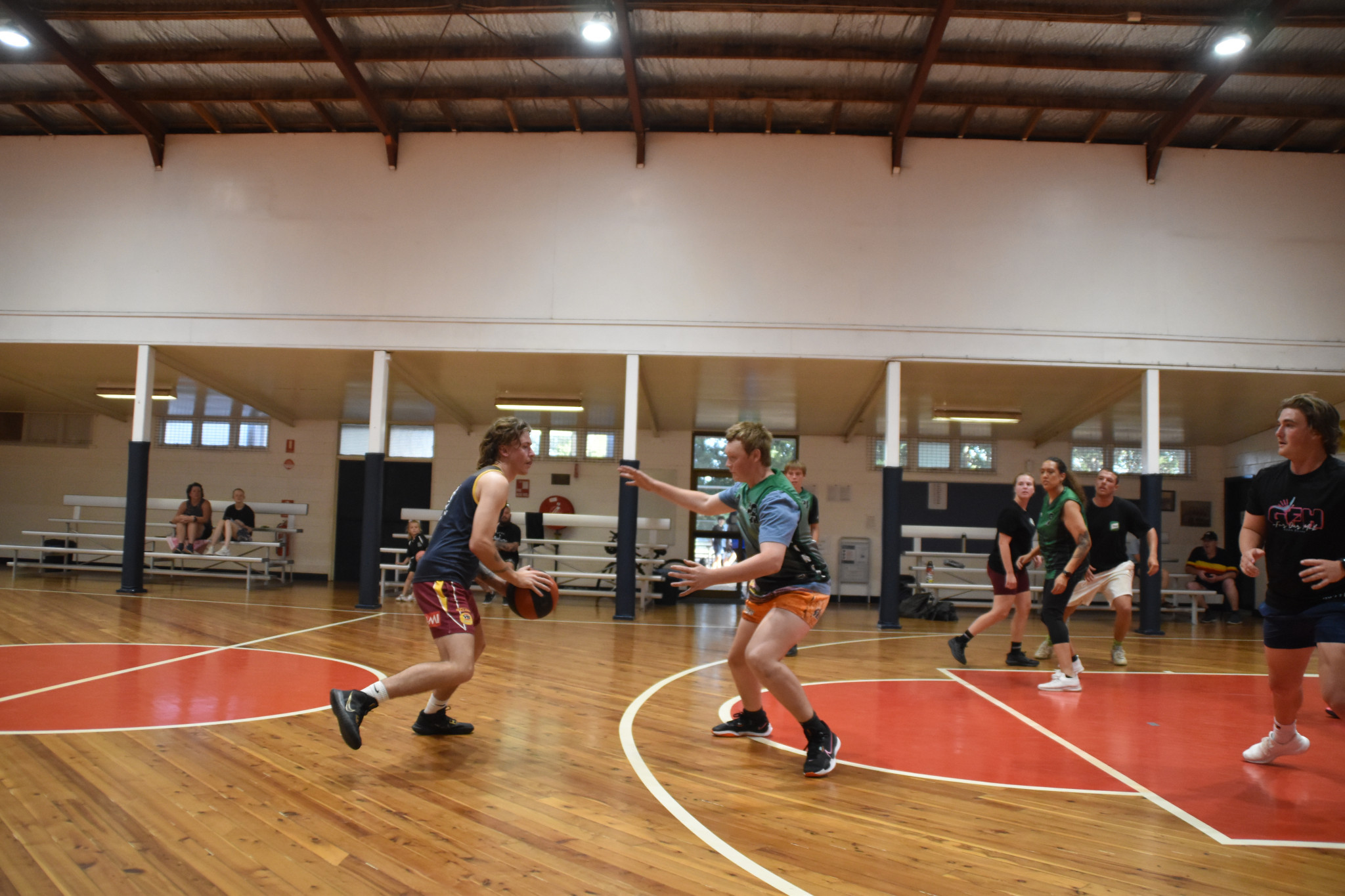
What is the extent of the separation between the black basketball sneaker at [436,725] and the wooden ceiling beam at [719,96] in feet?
31.9

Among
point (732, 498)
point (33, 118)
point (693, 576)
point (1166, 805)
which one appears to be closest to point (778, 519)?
point (732, 498)

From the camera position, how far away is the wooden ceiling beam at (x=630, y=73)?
1034cm

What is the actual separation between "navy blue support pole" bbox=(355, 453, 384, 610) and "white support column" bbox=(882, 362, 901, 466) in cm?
727

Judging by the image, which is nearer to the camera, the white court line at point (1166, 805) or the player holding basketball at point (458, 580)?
the white court line at point (1166, 805)

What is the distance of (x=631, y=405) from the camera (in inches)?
462

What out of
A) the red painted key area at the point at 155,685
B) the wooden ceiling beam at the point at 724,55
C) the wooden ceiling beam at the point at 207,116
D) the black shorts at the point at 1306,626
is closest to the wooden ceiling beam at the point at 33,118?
the wooden ceiling beam at the point at 724,55

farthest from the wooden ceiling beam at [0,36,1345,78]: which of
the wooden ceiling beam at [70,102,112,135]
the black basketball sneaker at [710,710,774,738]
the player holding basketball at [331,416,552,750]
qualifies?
the black basketball sneaker at [710,710,774,738]

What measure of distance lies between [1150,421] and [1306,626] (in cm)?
872

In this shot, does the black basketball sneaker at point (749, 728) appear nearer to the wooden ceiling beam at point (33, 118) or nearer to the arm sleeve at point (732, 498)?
the arm sleeve at point (732, 498)

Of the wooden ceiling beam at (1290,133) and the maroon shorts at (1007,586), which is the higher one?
the wooden ceiling beam at (1290,133)

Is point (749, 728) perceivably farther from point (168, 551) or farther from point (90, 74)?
point (168, 551)

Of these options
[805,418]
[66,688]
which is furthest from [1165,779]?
[805,418]

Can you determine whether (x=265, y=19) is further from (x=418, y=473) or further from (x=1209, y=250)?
(x=1209, y=250)

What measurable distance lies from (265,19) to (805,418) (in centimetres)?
1060
